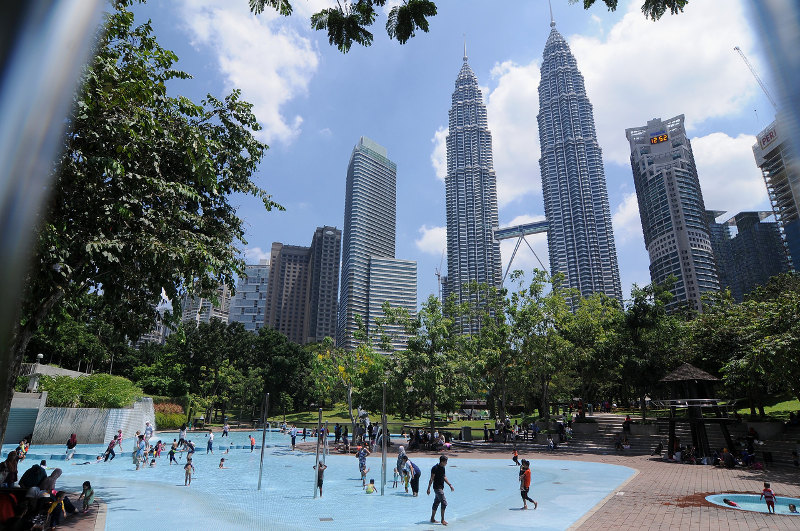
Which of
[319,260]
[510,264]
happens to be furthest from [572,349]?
[319,260]

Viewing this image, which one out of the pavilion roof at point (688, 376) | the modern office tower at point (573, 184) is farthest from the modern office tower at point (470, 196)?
the pavilion roof at point (688, 376)

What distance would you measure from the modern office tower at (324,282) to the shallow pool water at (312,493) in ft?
518

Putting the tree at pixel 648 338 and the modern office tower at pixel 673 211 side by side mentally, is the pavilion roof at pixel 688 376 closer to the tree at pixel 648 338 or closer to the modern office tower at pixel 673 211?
the tree at pixel 648 338

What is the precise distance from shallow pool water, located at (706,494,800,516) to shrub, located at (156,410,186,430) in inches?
1936

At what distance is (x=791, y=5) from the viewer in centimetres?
141

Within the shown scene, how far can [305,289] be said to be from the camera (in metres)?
198

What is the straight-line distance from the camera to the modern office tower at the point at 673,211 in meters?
133

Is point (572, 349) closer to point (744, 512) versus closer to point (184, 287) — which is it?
point (744, 512)

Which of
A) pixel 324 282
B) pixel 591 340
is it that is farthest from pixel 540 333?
pixel 324 282

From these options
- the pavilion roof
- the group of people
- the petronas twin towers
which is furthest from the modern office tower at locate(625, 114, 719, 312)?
the group of people

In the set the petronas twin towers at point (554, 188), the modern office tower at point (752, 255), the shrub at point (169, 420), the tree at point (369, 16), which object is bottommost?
the shrub at point (169, 420)

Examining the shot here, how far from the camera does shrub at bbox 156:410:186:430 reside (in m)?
47.6

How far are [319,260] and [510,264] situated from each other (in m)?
81.3

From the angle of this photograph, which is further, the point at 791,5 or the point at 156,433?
the point at 156,433
